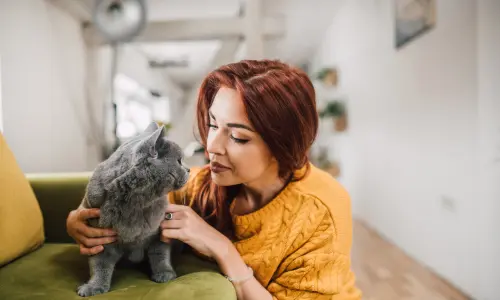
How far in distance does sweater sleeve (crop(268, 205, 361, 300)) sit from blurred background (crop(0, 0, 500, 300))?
0.47m

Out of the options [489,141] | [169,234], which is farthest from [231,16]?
[169,234]

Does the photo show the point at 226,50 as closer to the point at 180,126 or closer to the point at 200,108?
Result: the point at 180,126

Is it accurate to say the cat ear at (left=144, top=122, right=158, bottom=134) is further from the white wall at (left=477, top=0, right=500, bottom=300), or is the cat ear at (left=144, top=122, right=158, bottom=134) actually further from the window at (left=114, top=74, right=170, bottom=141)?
the window at (left=114, top=74, right=170, bottom=141)

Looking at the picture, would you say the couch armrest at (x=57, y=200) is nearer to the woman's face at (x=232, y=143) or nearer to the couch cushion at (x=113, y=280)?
the couch cushion at (x=113, y=280)

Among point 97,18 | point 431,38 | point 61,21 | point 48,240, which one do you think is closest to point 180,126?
point 97,18

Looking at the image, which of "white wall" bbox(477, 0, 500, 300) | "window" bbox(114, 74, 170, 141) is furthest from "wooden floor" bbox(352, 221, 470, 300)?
"window" bbox(114, 74, 170, 141)

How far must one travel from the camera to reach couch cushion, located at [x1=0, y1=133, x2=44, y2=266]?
93 centimetres

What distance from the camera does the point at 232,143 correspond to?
2.83 ft

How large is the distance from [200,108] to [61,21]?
254 centimetres

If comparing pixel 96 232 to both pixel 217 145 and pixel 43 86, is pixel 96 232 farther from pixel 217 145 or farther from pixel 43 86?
pixel 43 86

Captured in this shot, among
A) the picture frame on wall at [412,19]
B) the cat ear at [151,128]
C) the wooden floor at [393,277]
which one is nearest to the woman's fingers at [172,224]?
the cat ear at [151,128]

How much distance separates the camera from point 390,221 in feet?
10.3

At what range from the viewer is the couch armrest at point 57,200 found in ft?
4.20

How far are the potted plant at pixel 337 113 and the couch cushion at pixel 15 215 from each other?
367cm
